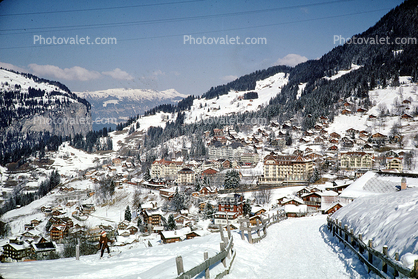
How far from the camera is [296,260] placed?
8594mm

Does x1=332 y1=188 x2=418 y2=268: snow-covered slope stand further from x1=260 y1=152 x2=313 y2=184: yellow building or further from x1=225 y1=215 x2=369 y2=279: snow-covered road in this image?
x1=260 y1=152 x2=313 y2=184: yellow building

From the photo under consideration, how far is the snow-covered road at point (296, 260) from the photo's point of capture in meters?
7.16

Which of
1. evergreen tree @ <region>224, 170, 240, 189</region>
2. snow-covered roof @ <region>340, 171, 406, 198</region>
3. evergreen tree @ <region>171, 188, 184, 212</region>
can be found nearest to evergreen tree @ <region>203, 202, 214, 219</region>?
evergreen tree @ <region>171, 188, 184, 212</region>

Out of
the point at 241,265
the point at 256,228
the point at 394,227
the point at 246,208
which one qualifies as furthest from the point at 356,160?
the point at 241,265

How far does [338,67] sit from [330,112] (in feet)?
255

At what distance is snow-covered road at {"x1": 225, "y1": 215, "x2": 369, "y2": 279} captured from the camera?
7160 millimetres

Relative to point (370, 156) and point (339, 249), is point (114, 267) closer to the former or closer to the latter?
point (339, 249)

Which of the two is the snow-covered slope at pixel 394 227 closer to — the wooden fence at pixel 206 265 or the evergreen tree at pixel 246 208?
the wooden fence at pixel 206 265

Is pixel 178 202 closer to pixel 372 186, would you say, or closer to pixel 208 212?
pixel 208 212

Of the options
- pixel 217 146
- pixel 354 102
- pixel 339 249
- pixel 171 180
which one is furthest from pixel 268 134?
pixel 339 249

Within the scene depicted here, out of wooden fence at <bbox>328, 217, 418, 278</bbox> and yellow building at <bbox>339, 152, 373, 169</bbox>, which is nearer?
wooden fence at <bbox>328, 217, 418, 278</bbox>

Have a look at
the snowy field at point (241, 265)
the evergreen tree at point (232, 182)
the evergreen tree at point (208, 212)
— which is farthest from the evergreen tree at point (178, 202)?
the snowy field at point (241, 265)

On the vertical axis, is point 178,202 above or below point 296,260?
below

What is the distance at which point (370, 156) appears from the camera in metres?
64.8
